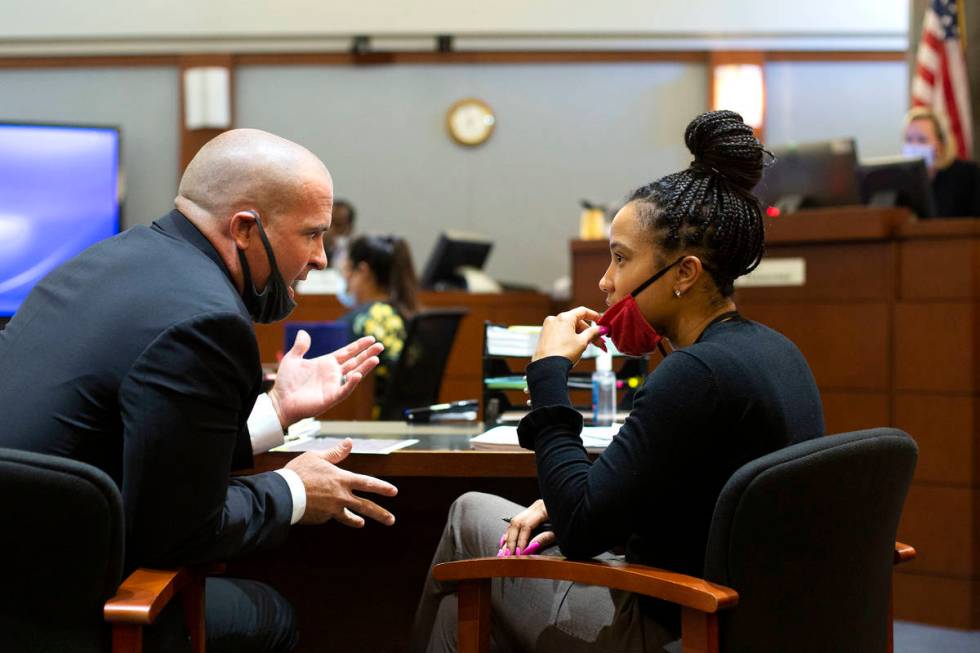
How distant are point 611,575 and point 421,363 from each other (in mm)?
2533

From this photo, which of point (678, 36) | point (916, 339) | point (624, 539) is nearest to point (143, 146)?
point (678, 36)

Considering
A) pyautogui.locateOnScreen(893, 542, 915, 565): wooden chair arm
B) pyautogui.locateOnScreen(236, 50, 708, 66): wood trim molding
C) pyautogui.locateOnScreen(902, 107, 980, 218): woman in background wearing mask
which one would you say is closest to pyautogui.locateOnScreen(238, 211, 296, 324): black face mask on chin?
pyautogui.locateOnScreen(893, 542, 915, 565): wooden chair arm

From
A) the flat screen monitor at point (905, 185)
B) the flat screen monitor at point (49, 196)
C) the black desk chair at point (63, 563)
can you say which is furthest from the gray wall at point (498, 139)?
the black desk chair at point (63, 563)

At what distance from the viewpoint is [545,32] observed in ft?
23.2

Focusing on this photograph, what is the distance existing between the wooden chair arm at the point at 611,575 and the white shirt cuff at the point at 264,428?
46 cm

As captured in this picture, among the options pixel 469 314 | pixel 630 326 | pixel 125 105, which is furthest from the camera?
pixel 125 105

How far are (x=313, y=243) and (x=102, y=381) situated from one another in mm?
494

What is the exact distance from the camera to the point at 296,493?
63.9 inches

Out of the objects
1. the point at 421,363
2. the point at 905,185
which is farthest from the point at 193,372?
the point at 905,185

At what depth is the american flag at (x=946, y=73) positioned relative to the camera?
5543 millimetres

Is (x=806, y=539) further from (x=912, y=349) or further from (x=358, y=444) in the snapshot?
(x=912, y=349)

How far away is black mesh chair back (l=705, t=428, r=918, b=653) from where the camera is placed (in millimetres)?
1394

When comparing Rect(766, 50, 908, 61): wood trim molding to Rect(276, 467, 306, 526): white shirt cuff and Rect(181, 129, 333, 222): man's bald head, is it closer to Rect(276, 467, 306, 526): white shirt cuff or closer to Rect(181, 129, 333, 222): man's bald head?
Rect(181, 129, 333, 222): man's bald head

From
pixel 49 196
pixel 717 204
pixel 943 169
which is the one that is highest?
pixel 943 169
